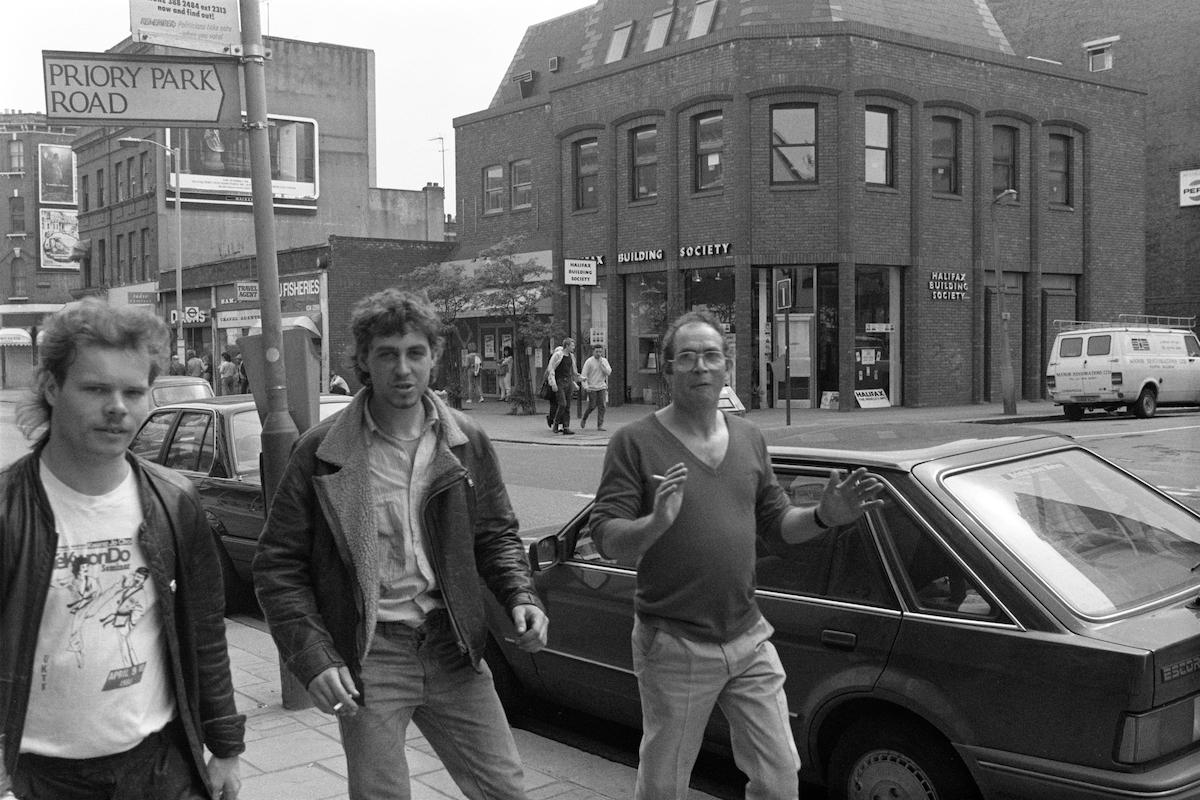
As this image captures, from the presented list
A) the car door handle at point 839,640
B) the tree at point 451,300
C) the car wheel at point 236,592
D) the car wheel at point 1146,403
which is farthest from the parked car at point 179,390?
the car wheel at point 1146,403

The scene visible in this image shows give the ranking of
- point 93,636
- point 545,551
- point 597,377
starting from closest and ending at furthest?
point 93,636 → point 545,551 → point 597,377

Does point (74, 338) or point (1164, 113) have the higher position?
point (1164, 113)

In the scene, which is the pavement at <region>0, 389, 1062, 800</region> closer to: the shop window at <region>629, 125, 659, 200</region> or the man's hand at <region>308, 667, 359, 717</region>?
the man's hand at <region>308, 667, 359, 717</region>

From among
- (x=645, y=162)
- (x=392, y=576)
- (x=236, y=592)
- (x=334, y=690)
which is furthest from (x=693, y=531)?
(x=645, y=162)

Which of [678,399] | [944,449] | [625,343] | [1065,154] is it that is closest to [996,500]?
[944,449]

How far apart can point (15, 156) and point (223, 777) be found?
9227 cm

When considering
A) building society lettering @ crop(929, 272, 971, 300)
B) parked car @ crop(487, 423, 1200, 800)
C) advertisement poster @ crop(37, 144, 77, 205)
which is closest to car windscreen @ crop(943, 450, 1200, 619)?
parked car @ crop(487, 423, 1200, 800)

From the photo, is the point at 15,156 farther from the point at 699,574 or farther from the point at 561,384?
the point at 699,574

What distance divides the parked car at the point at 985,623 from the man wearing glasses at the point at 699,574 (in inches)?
11.6

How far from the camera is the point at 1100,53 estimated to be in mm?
42250

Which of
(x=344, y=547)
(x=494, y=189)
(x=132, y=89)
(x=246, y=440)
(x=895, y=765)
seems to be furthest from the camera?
(x=494, y=189)

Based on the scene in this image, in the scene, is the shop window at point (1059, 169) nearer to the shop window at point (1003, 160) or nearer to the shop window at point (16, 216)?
the shop window at point (1003, 160)

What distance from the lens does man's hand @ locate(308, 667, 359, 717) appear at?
9.46 ft

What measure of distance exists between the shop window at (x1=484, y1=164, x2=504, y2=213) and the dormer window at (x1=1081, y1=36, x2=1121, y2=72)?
21.5 metres
